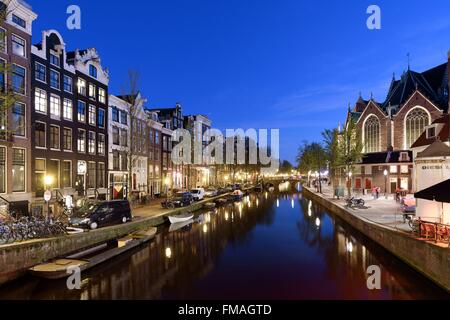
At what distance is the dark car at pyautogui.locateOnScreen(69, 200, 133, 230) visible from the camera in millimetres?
23097

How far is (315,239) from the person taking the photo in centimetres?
2873

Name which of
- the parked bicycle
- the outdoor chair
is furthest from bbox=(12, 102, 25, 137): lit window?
the parked bicycle

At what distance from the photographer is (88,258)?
19.0 m

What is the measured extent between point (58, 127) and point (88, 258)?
20199 millimetres

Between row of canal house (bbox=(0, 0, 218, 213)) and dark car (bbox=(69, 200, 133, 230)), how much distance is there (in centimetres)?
507

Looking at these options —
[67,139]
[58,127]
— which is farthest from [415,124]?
[58,127]

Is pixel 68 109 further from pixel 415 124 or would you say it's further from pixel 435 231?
pixel 415 124

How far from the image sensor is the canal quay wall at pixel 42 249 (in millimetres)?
15383

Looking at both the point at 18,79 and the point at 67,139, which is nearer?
the point at 18,79

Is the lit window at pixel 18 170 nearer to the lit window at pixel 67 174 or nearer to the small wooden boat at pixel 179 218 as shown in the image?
the lit window at pixel 67 174

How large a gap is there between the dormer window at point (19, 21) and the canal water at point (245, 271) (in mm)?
24117
